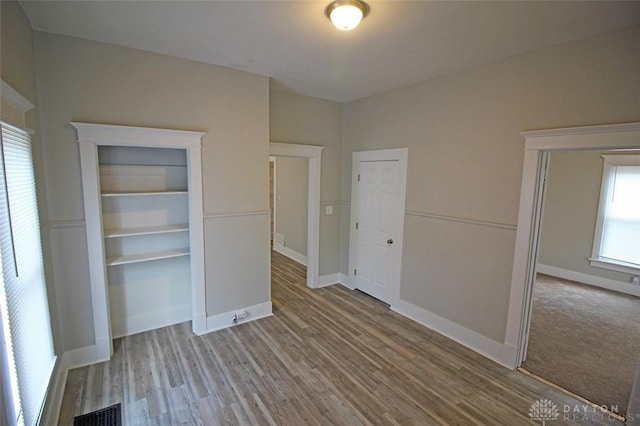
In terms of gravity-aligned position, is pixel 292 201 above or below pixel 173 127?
below

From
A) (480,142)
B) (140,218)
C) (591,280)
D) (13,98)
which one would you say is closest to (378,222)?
(480,142)

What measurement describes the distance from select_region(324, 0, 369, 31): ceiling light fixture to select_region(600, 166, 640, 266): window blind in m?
5.42

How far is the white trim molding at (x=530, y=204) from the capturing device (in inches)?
91.4

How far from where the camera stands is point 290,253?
6.49 metres

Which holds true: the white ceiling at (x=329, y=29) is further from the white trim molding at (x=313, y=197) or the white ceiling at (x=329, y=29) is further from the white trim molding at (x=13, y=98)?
the white trim molding at (x=313, y=197)

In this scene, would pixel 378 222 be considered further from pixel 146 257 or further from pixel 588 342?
pixel 146 257

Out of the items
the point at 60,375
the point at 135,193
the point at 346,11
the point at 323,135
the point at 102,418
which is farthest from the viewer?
the point at 323,135

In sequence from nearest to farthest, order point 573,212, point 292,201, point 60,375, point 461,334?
point 60,375, point 461,334, point 573,212, point 292,201

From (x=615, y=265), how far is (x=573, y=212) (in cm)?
103

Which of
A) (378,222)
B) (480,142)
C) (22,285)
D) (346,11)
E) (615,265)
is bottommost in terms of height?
(615,265)

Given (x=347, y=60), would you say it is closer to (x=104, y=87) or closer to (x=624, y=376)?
(x=104, y=87)

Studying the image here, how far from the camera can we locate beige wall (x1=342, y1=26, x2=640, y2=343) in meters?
2.31

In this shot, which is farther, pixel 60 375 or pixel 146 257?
pixel 146 257

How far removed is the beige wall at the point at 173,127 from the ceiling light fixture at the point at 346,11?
164 centimetres
